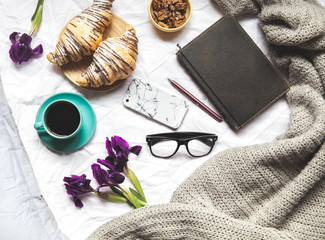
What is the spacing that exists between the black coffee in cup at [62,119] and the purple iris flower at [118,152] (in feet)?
0.31

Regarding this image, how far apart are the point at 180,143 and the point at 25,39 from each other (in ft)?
1.48

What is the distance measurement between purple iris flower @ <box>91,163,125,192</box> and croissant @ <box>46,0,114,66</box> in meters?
0.26

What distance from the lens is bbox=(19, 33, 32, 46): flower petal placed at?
30.4 inches

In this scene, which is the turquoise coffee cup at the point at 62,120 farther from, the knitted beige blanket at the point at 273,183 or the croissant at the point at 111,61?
the knitted beige blanket at the point at 273,183

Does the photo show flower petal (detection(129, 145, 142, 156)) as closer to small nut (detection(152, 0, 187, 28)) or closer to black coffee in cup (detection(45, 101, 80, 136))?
Answer: black coffee in cup (detection(45, 101, 80, 136))

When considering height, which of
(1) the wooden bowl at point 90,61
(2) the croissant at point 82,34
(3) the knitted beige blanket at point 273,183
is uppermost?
(2) the croissant at point 82,34

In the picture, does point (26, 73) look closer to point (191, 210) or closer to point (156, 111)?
point (156, 111)

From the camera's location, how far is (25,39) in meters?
0.77

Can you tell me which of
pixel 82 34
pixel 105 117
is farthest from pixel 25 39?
pixel 105 117

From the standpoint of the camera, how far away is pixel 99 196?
2.52 feet

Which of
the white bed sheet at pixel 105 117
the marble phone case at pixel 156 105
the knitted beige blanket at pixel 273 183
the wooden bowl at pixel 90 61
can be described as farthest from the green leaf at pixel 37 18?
the knitted beige blanket at pixel 273 183

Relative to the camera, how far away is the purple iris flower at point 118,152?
77cm

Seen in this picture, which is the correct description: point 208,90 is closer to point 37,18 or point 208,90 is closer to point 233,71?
point 233,71

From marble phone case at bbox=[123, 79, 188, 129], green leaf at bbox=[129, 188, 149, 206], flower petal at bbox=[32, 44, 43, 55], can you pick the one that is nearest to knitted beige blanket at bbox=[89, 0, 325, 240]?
green leaf at bbox=[129, 188, 149, 206]
